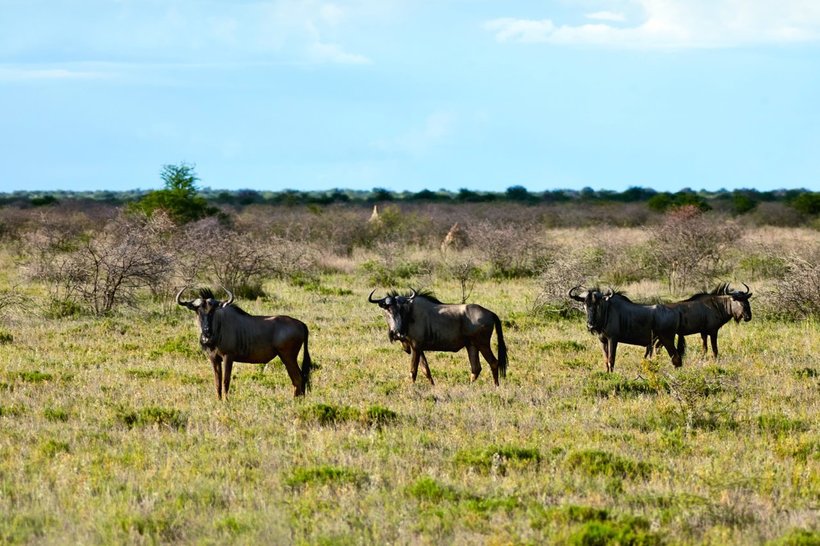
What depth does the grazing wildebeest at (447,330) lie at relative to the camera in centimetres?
1373

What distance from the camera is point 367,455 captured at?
9.48 metres

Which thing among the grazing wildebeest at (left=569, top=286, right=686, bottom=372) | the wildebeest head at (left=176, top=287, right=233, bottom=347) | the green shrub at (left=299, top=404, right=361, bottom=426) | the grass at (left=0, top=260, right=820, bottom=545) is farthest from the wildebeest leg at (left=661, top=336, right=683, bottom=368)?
the wildebeest head at (left=176, top=287, right=233, bottom=347)

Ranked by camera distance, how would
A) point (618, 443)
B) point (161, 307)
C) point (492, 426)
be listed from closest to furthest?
1. point (618, 443)
2. point (492, 426)
3. point (161, 307)

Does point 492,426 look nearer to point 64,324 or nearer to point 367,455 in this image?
point 367,455

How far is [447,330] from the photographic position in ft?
45.4

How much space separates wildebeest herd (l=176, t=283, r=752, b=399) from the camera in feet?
41.2

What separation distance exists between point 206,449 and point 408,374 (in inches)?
195

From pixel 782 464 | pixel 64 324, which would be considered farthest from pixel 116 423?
pixel 64 324

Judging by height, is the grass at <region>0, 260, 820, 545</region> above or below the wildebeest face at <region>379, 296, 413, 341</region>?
below

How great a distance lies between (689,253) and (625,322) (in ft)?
44.7

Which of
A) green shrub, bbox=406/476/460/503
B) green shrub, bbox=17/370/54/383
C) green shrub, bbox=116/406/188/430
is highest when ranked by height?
green shrub, bbox=406/476/460/503

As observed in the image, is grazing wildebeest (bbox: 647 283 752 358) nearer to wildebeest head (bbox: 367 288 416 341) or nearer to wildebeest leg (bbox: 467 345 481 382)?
wildebeest leg (bbox: 467 345 481 382)

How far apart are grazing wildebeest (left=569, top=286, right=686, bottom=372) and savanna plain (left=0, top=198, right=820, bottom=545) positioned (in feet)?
1.16

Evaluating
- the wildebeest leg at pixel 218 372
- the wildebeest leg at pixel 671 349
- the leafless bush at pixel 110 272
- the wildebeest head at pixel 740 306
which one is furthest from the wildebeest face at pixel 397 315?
the leafless bush at pixel 110 272
